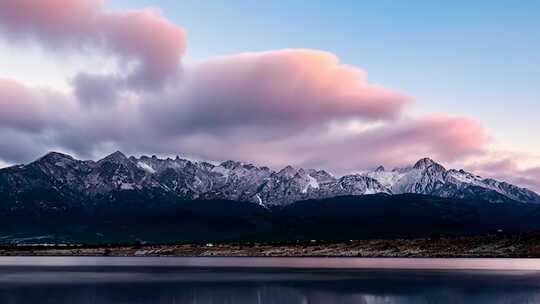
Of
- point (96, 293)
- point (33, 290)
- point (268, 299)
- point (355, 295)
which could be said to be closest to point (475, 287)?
point (355, 295)

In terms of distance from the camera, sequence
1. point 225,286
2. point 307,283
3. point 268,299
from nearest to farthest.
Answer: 1. point 268,299
2. point 225,286
3. point 307,283

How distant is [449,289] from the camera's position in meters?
67.5

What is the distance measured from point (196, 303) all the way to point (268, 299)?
6680 mm

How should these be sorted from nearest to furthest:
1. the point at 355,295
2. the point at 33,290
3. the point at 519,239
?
the point at 355,295 → the point at 33,290 → the point at 519,239

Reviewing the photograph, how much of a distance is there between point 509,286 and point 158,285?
39.9 meters

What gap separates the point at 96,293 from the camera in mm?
63906

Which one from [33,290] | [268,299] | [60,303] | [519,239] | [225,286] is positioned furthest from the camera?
[519,239]

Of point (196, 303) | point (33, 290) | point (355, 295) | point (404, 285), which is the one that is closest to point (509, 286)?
point (404, 285)

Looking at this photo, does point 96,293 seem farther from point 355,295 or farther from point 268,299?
point 355,295

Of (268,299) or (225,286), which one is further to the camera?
(225,286)

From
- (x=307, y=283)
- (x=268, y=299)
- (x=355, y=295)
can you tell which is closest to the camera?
(x=268, y=299)

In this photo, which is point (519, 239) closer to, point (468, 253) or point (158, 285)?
point (468, 253)

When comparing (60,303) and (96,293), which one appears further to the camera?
(96,293)

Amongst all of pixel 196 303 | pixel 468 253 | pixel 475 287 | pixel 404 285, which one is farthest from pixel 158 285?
pixel 468 253
